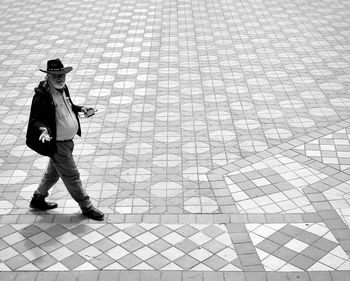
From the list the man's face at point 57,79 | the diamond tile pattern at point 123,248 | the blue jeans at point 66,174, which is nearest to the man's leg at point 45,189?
the blue jeans at point 66,174

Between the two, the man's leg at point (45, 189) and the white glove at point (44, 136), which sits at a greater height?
the white glove at point (44, 136)

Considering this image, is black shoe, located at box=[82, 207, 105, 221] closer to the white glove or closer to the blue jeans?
the blue jeans

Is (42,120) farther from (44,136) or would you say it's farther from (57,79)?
(57,79)

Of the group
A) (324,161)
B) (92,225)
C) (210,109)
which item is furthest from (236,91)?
(92,225)

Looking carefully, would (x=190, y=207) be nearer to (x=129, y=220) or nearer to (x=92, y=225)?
(x=129, y=220)

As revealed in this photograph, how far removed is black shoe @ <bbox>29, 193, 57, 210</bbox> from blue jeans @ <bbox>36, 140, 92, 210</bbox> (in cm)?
7

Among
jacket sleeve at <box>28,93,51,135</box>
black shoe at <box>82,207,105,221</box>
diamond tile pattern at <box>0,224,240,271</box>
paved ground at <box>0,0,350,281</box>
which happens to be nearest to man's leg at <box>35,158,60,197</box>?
paved ground at <box>0,0,350,281</box>

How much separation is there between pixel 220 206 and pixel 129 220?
1.19 meters

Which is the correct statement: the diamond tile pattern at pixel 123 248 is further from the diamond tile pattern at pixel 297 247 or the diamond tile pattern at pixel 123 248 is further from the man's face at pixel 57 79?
the man's face at pixel 57 79

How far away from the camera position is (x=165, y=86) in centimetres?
1080

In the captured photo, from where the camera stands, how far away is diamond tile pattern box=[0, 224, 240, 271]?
5.72 meters

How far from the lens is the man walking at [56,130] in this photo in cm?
596

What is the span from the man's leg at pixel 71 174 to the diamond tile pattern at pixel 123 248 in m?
0.19

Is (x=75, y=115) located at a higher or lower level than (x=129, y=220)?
higher
